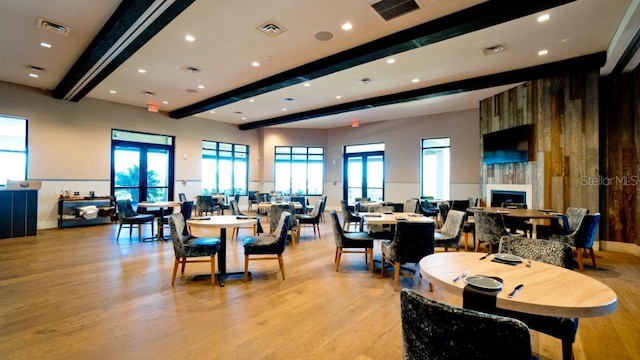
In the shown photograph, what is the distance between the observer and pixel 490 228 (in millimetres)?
4609

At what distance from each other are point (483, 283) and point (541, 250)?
111 centimetres

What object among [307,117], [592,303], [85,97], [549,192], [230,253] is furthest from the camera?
[307,117]

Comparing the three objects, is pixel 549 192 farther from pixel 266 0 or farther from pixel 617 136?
pixel 266 0

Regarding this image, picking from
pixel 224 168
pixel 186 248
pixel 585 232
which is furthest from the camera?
pixel 224 168

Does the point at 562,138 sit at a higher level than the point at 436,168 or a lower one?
higher

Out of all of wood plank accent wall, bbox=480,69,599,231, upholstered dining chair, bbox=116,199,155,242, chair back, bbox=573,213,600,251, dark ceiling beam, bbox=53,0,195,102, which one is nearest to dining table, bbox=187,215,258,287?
dark ceiling beam, bbox=53,0,195,102

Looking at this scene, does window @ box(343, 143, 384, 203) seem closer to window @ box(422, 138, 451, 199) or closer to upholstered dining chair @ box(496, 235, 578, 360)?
window @ box(422, 138, 451, 199)

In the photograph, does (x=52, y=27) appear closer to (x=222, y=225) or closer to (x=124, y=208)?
(x=124, y=208)

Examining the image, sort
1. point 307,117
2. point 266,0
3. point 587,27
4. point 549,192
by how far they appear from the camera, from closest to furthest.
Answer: point 266,0
point 587,27
point 549,192
point 307,117

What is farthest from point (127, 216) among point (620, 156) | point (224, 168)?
point (620, 156)

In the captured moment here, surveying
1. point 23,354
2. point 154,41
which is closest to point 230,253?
point 23,354

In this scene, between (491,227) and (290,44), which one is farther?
(290,44)

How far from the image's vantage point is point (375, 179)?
40.1 ft

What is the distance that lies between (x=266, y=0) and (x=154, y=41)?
241 cm
